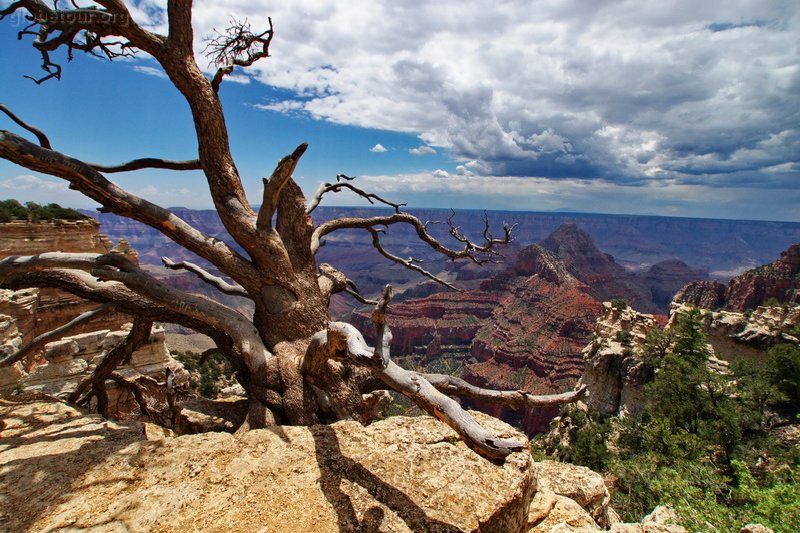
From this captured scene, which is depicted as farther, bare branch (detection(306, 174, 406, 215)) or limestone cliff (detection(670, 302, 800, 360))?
limestone cliff (detection(670, 302, 800, 360))

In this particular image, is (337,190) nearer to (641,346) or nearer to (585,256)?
(641,346)

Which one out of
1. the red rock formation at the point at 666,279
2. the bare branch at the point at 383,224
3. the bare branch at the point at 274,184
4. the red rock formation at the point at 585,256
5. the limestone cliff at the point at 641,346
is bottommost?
the red rock formation at the point at 666,279

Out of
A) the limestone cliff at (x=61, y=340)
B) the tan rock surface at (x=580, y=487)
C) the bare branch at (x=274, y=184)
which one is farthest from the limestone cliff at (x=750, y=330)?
the limestone cliff at (x=61, y=340)

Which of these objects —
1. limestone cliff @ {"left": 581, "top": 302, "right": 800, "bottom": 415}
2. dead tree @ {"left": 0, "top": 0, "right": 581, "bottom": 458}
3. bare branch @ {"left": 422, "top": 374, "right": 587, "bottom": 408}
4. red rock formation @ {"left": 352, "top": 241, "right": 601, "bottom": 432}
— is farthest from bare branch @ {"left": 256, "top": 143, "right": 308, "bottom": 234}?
red rock formation @ {"left": 352, "top": 241, "right": 601, "bottom": 432}

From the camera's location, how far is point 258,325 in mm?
5973

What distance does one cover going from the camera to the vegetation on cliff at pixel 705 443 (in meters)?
9.29

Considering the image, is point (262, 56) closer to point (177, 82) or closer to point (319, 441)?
point (177, 82)

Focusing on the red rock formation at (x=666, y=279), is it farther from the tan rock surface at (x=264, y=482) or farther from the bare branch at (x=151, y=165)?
the bare branch at (x=151, y=165)

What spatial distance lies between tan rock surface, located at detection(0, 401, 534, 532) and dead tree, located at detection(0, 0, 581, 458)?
836 mm

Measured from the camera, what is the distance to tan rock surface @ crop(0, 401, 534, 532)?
3004 mm

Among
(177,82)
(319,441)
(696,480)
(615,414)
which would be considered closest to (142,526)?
(319,441)

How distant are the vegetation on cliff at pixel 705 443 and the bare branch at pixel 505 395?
5.40m

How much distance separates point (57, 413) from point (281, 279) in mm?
3172

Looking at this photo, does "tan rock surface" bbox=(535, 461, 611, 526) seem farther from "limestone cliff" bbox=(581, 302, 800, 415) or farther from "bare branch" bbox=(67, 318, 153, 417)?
"limestone cliff" bbox=(581, 302, 800, 415)
